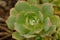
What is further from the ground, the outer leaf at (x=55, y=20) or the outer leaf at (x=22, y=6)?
the outer leaf at (x=22, y=6)

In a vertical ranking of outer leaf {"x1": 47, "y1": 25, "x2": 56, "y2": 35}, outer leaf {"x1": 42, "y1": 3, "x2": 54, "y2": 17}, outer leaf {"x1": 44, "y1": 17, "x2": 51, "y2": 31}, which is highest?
outer leaf {"x1": 42, "y1": 3, "x2": 54, "y2": 17}

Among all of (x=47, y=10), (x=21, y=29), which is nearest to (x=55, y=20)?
(x=47, y=10)

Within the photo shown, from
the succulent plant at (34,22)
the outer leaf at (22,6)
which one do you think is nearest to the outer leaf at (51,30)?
the succulent plant at (34,22)

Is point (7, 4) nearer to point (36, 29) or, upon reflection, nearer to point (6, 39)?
point (6, 39)

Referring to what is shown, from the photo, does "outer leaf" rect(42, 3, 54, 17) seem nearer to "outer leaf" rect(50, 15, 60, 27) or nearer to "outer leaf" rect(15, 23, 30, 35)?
"outer leaf" rect(50, 15, 60, 27)

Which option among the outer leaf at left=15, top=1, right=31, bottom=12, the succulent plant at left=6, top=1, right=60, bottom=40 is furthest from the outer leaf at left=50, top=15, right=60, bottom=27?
the outer leaf at left=15, top=1, right=31, bottom=12

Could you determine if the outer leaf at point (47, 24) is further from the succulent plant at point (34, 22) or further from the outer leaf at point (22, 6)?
the outer leaf at point (22, 6)

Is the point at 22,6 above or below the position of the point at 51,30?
above

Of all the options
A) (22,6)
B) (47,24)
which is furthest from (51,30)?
(22,6)

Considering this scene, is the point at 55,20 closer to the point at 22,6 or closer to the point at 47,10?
the point at 47,10
